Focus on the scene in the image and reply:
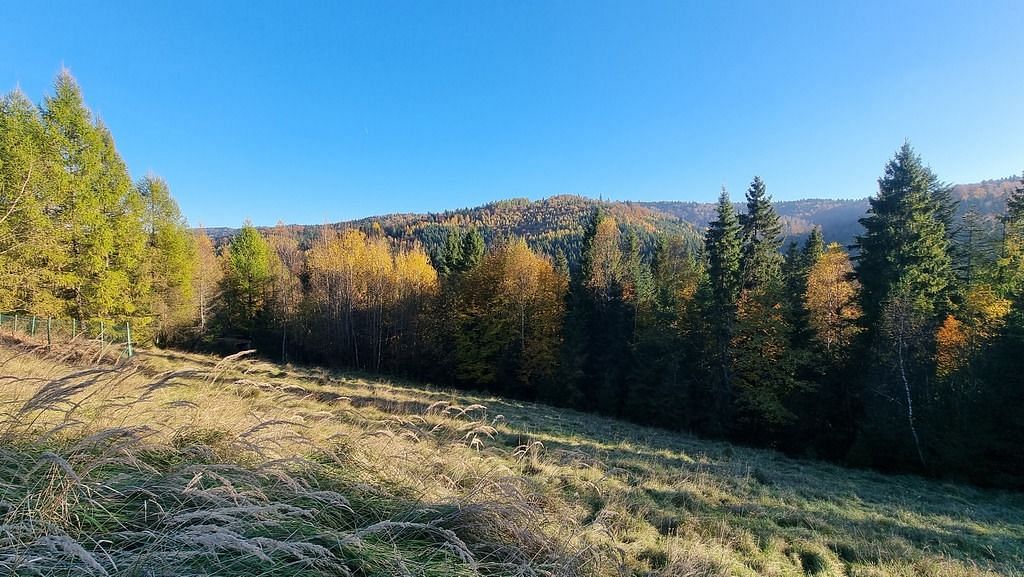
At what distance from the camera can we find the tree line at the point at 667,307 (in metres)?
13.5

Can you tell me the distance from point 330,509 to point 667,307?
73.4ft

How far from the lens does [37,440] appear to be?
282 cm

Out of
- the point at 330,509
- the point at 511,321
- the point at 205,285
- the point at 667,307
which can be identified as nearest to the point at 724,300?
the point at 667,307

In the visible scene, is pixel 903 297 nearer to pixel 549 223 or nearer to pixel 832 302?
pixel 832 302

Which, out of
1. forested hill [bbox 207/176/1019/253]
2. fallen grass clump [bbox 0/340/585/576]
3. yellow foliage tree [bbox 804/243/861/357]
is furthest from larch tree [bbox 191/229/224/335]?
forested hill [bbox 207/176/1019/253]

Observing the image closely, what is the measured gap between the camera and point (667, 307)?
22.7 metres

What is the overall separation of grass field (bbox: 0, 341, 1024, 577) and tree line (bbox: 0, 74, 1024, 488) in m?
8.69

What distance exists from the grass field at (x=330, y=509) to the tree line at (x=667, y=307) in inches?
342

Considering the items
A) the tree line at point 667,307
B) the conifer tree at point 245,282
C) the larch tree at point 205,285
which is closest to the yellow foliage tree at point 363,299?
the tree line at point 667,307

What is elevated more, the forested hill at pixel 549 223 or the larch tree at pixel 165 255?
the forested hill at pixel 549 223

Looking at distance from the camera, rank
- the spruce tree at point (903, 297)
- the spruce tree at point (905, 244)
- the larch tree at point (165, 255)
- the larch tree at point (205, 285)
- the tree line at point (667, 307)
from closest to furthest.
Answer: the tree line at point (667, 307) < the spruce tree at point (903, 297) < the spruce tree at point (905, 244) < the larch tree at point (165, 255) < the larch tree at point (205, 285)

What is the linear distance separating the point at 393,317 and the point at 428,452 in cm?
3130

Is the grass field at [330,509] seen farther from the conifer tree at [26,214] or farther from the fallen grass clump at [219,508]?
the conifer tree at [26,214]

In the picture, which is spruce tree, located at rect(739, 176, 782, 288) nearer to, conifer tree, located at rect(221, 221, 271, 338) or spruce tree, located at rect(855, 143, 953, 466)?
spruce tree, located at rect(855, 143, 953, 466)
